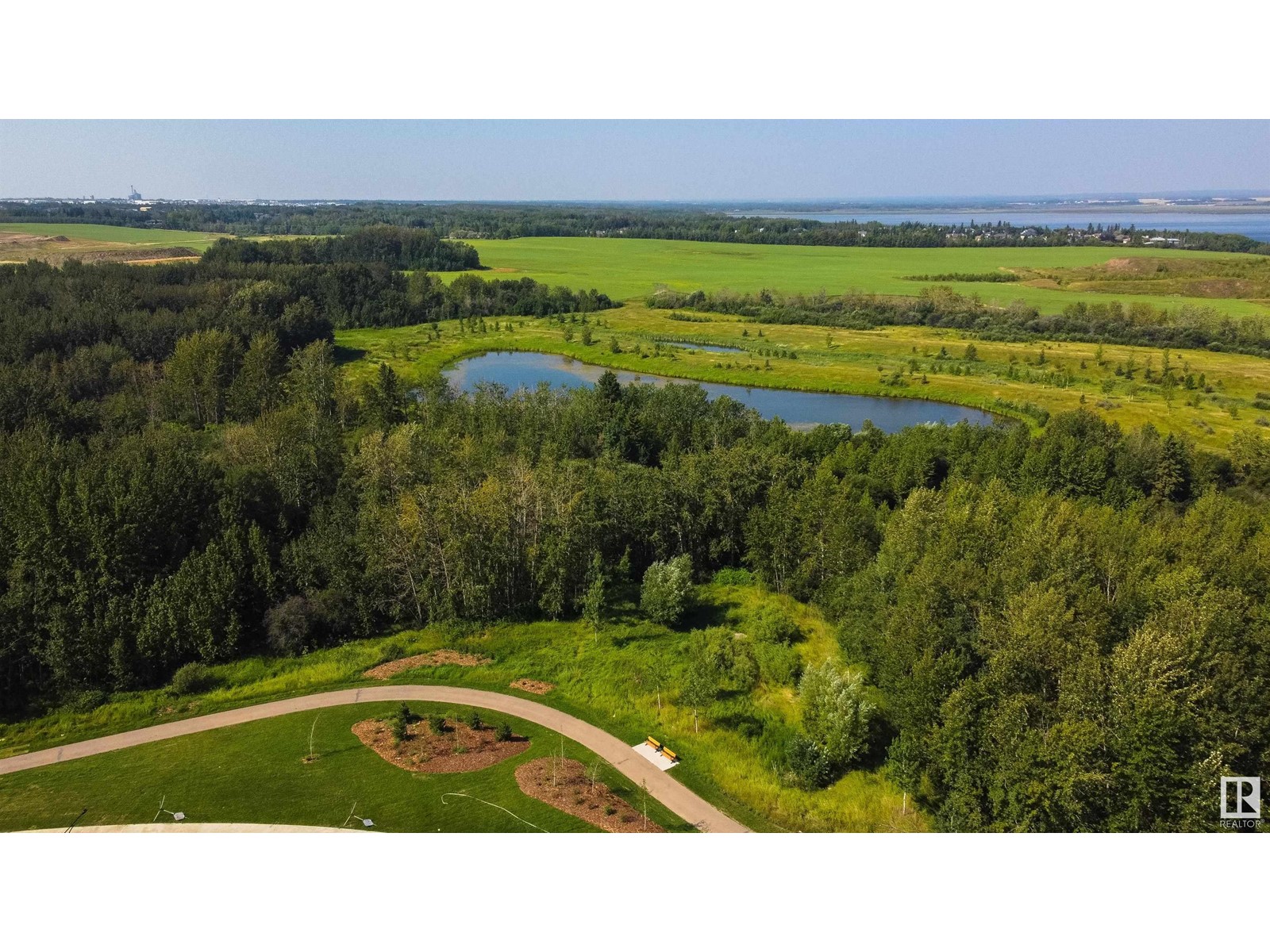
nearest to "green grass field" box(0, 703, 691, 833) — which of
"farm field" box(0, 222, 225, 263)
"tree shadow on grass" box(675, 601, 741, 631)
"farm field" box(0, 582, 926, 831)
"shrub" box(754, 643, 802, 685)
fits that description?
"farm field" box(0, 582, 926, 831)

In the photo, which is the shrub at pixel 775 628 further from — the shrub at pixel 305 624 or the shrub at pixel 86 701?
the shrub at pixel 86 701

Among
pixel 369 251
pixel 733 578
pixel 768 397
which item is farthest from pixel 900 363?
pixel 369 251

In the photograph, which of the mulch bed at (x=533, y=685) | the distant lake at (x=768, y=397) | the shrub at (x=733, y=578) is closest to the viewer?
the mulch bed at (x=533, y=685)

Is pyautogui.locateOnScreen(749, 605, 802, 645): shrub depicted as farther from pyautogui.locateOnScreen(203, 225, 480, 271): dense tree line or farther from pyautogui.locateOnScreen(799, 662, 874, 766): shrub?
pyautogui.locateOnScreen(203, 225, 480, 271): dense tree line

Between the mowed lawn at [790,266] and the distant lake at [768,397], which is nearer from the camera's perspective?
the distant lake at [768,397]

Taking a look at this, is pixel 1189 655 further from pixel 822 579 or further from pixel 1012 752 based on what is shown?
pixel 822 579

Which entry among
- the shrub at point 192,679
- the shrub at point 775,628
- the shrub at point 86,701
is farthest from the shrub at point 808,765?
the shrub at point 86,701

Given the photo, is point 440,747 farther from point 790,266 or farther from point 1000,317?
point 790,266
